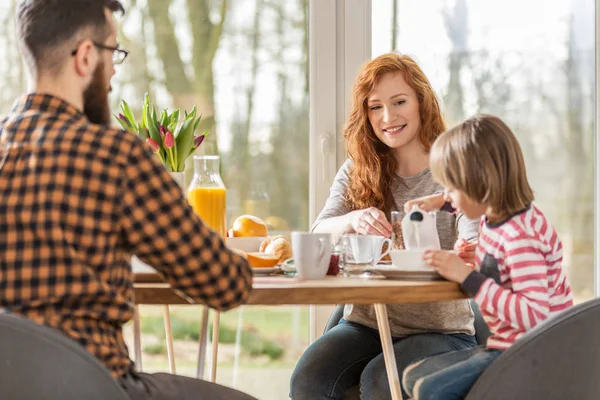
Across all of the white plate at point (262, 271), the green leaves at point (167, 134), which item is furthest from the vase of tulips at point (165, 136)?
the white plate at point (262, 271)

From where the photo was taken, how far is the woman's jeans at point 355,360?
219 centimetres

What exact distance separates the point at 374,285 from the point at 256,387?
5.69 feet

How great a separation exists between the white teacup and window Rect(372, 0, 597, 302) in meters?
1.48

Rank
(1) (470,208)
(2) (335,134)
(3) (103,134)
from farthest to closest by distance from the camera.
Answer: (2) (335,134) → (1) (470,208) → (3) (103,134)

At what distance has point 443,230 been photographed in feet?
7.71

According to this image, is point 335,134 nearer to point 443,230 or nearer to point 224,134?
point 224,134

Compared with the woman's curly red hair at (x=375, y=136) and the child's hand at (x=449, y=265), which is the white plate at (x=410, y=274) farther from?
the woman's curly red hair at (x=375, y=136)

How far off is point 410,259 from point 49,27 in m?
0.85

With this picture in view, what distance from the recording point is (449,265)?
1.69m

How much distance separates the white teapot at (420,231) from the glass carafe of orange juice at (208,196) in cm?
46

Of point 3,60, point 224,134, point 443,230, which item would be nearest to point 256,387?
point 224,134

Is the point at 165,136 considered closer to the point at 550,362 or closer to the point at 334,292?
the point at 334,292

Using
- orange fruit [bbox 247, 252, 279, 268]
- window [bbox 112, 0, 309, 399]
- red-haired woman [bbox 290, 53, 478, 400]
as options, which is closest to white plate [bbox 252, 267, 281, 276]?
orange fruit [bbox 247, 252, 279, 268]

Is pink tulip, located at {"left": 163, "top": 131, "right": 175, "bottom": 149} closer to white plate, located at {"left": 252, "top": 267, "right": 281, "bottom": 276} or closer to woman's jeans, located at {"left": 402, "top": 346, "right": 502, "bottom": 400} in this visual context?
white plate, located at {"left": 252, "top": 267, "right": 281, "bottom": 276}
